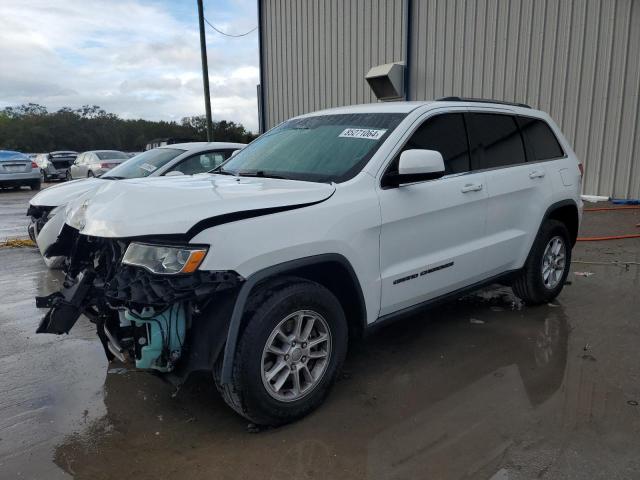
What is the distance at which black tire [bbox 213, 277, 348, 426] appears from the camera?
2789 millimetres

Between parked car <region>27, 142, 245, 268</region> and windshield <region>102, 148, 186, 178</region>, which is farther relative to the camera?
windshield <region>102, 148, 186, 178</region>

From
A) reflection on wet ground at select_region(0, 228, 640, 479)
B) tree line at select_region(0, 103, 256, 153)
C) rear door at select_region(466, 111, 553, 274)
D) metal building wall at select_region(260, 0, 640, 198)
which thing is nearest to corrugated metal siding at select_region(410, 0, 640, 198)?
metal building wall at select_region(260, 0, 640, 198)

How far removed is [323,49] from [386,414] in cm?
1438

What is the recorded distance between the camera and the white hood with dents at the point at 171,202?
9.16ft

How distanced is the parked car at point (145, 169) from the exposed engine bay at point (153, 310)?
3.82m

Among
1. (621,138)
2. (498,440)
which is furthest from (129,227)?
(621,138)

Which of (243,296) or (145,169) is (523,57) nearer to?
(145,169)

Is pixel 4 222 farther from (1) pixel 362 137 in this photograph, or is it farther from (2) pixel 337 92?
(1) pixel 362 137

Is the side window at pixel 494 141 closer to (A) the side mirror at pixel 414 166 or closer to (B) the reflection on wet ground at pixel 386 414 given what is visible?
(A) the side mirror at pixel 414 166

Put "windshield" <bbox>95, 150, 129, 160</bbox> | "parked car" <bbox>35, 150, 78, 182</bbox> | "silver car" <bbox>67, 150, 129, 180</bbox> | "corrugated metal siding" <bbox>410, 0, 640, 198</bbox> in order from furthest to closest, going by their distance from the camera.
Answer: "parked car" <bbox>35, 150, 78, 182</bbox>
"windshield" <bbox>95, 150, 129, 160</bbox>
"silver car" <bbox>67, 150, 129, 180</bbox>
"corrugated metal siding" <bbox>410, 0, 640, 198</bbox>

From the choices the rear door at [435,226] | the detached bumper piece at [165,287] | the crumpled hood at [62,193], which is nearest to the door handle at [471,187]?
the rear door at [435,226]

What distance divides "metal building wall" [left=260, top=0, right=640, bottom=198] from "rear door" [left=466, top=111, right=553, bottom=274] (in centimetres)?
694

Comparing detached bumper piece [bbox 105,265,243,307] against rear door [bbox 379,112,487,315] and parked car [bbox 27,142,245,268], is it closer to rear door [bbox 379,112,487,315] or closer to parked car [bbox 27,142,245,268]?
rear door [bbox 379,112,487,315]

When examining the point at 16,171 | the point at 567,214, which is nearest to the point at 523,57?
the point at 567,214
